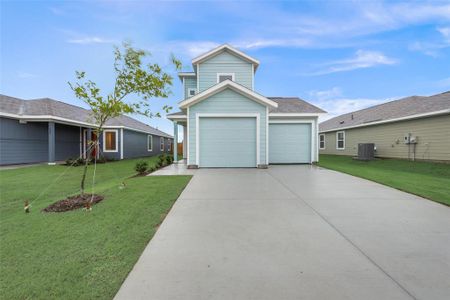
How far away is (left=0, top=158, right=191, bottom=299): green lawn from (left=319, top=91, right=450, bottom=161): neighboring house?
49.0 feet

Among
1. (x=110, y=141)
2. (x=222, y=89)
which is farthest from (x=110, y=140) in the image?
(x=222, y=89)

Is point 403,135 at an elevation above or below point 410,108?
below

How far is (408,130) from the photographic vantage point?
14.1 m

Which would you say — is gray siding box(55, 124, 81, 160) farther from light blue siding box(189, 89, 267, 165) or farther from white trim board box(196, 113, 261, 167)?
white trim board box(196, 113, 261, 167)

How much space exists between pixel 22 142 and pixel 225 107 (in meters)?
13.2

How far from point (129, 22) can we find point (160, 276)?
11487mm

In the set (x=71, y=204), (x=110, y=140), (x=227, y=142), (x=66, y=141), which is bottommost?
(x=71, y=204)

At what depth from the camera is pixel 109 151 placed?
60.4 feet

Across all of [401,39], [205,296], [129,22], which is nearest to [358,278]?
[205,296]

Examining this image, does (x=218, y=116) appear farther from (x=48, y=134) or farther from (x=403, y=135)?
(x=403, y=135)

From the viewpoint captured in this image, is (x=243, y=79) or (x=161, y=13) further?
(x=243, y=79)

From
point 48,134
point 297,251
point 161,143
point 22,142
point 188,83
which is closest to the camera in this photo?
point 297,251

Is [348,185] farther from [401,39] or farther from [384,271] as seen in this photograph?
[401,39]

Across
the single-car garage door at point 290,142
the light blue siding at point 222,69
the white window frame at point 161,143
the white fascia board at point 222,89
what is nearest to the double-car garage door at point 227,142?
the white fascia board at point 222,89
